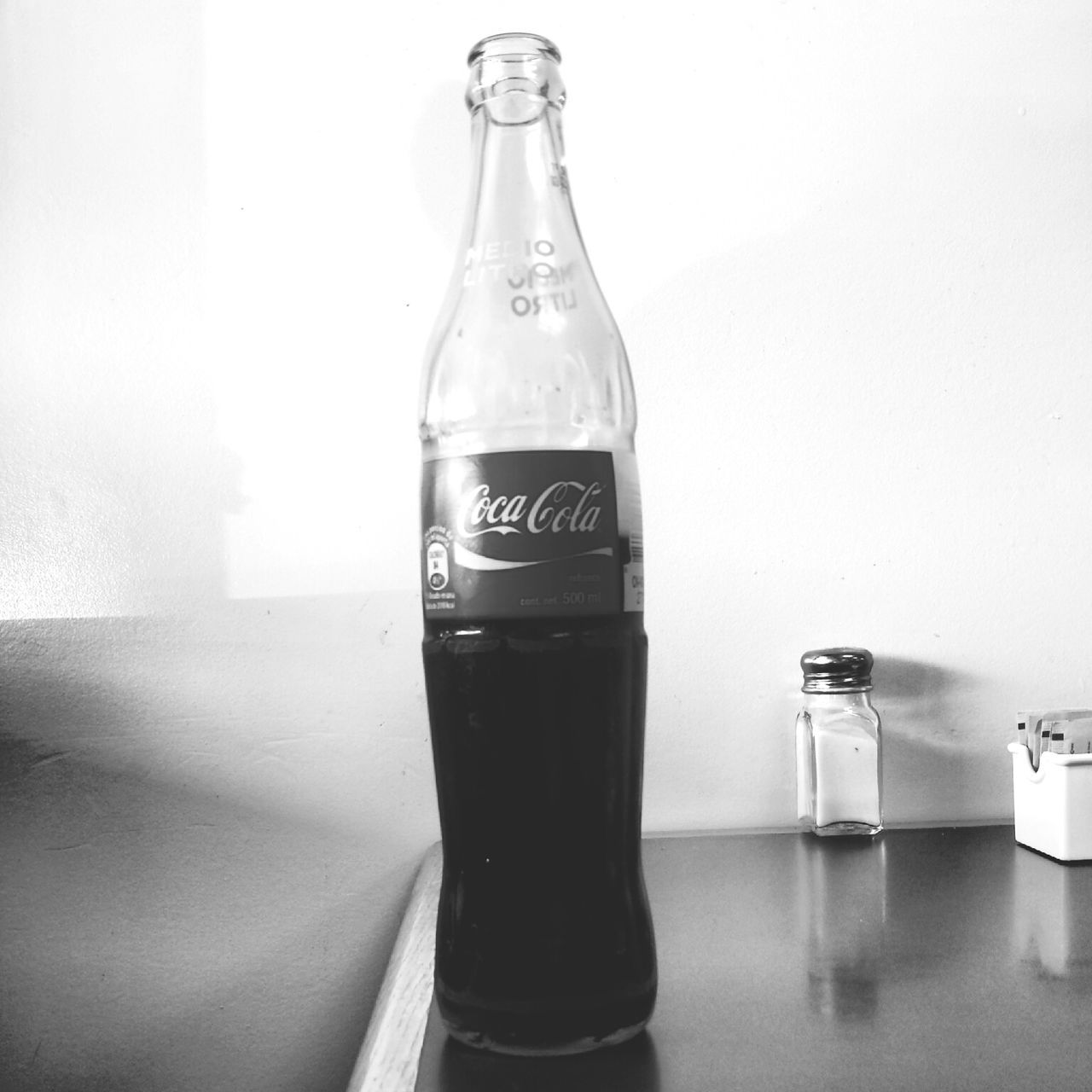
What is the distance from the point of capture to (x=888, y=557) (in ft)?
3.22

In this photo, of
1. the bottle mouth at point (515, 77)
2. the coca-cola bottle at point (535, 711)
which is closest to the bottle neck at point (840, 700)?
the coca-cola bottle at point (535, 711)

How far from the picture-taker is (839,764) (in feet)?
3.00

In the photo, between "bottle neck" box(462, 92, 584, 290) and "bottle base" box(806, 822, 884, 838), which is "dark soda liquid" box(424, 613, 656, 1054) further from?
"bottle base" box(806, 822, 884, 838)

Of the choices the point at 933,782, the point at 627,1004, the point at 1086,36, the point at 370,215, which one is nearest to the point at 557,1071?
the point at 627,1004

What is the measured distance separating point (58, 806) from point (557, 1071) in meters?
0.70

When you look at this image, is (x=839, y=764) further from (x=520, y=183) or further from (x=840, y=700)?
(x=520, y=183)

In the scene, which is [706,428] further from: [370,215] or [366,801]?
[366,801]

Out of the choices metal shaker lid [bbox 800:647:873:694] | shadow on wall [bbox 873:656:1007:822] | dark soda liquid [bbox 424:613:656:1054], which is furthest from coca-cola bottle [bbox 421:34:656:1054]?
shadow on wall [bbox 873:656:1007:822]

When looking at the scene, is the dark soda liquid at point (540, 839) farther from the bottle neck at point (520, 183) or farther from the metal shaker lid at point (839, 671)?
the metal shaker lid at point (839, 671)

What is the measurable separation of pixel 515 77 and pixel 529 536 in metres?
0.26

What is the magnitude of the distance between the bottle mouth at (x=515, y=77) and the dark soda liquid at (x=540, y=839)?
283mm

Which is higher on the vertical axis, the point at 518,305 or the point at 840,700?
the point at 518,305

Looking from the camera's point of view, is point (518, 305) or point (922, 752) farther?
point (922, 752)

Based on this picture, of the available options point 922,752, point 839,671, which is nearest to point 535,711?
point 839,671
